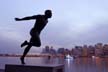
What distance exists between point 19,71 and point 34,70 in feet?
2.12

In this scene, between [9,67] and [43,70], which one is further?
[9,67]

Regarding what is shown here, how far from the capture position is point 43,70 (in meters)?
10.4

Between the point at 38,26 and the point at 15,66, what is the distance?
6.32ft

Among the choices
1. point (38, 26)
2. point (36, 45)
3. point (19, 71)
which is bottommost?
point (19, 71)

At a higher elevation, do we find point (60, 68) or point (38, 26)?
point (38, 26)

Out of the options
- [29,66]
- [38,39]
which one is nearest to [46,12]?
[38,39]

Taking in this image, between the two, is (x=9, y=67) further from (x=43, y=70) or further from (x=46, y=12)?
(x=46, y=12)

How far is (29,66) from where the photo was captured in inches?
420

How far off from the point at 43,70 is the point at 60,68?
3.93 feet

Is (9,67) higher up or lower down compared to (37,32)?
lower down

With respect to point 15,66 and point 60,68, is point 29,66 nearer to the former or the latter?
point 15,66

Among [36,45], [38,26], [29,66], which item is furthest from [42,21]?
[29,66]

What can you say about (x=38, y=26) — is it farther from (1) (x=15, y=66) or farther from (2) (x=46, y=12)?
(1) (x=15, y=66)

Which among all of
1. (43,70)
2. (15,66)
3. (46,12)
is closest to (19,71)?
A: (15,66)
